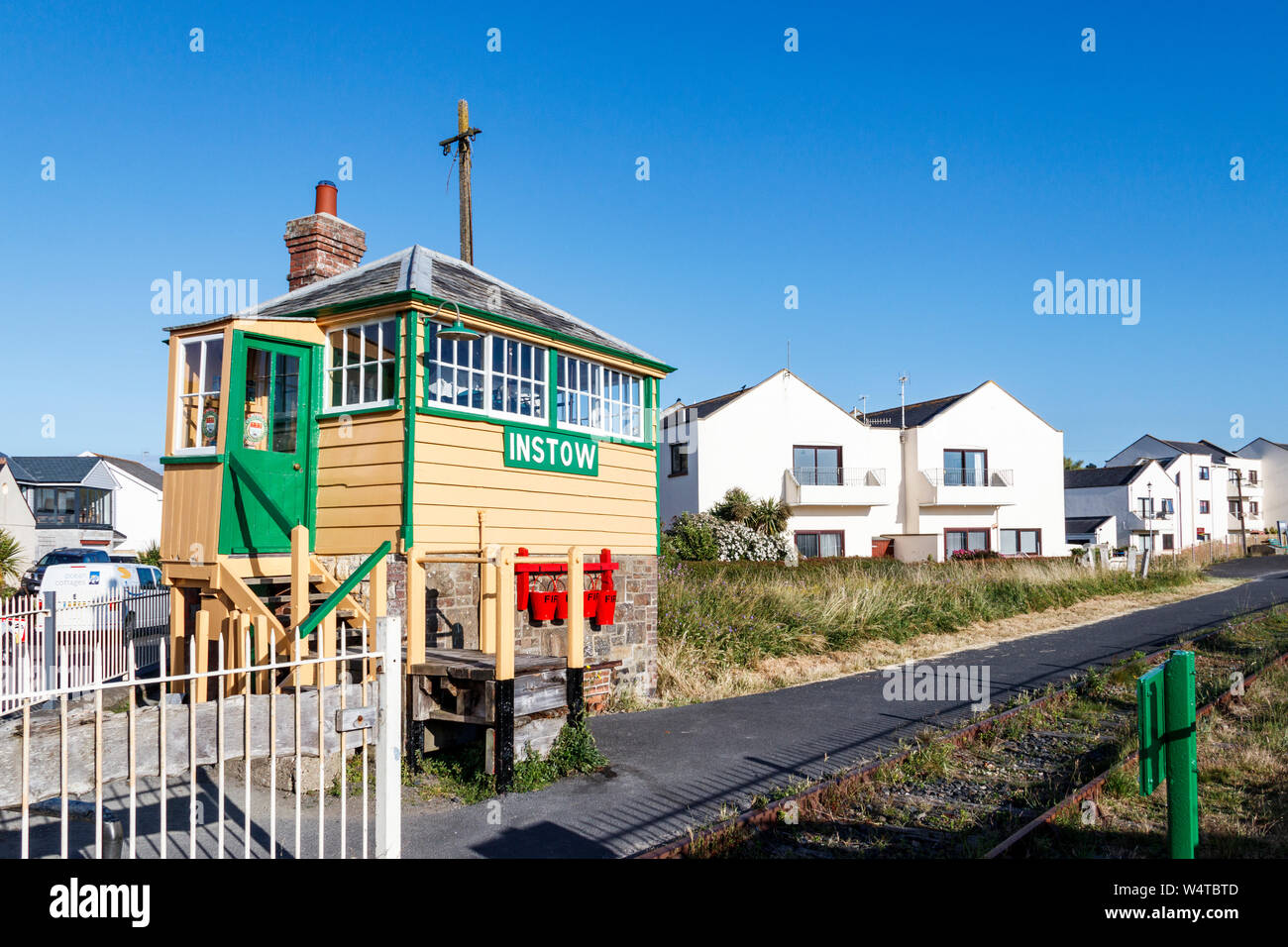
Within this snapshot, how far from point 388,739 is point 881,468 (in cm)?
3388

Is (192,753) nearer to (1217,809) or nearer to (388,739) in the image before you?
(388,739)

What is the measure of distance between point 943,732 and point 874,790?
2.38 meters

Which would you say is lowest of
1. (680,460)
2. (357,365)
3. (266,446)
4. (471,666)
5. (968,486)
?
(471,666)

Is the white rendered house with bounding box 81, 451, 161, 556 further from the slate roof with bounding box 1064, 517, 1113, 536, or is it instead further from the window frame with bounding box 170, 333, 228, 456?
the slate roof with bounding box 1064, 517, 1113, 536

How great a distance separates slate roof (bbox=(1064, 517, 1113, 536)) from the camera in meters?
58.0

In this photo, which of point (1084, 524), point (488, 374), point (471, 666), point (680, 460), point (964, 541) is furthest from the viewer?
point (1084, 524)

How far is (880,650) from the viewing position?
16703mm

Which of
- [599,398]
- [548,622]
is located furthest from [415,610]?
[599,398]

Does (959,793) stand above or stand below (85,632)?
below

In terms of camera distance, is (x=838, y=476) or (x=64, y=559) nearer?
(x=64, y=559)

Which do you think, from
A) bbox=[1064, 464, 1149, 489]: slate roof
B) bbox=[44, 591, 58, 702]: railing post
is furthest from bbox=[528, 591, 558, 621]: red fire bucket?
bbox=[1064, 464, 1149, 489]: slate roof

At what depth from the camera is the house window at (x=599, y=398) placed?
39.2ft

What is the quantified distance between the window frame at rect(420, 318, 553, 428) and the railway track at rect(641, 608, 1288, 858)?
217 inches

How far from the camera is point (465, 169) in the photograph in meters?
18.3
